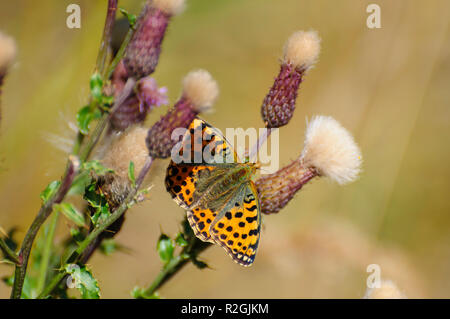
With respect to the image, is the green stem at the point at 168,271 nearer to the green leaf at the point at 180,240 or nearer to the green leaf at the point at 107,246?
the green leaf at the point at 180,240

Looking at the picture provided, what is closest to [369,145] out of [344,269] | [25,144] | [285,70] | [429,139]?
[429,139]

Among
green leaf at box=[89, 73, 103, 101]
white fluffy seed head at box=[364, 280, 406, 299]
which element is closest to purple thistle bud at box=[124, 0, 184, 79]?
green leaf at box=[89, 73, 103, 101]

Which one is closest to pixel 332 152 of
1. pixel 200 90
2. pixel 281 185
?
pixel 281 185

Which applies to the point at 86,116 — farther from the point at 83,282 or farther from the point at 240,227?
the point at 240,227

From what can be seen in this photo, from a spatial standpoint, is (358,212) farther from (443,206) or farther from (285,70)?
(285,70)

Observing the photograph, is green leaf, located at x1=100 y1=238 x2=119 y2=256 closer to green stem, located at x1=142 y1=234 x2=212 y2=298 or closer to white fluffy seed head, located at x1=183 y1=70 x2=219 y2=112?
green stem, located at x1=142 y1=234 x2=212 y2=298
